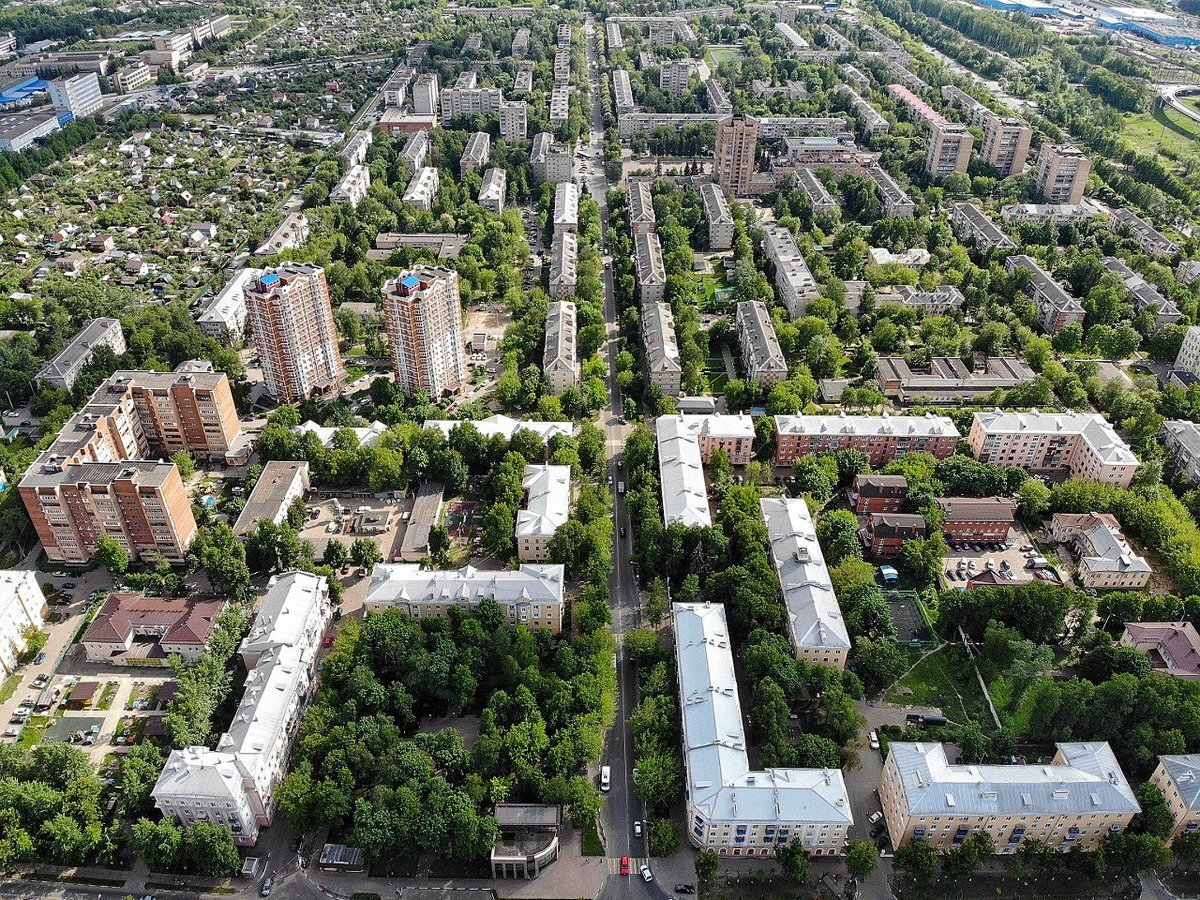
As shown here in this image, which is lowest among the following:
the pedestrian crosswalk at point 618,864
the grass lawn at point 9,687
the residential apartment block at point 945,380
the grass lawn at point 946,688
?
the grass lawn at point 946,688

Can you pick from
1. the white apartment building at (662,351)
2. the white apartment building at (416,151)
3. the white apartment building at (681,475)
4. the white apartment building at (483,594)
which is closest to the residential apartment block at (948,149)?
the white apartment building at (662,351)

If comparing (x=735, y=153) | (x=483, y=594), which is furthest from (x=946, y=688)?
(x=735, y=153)

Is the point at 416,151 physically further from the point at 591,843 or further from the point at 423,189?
the point at 591,843

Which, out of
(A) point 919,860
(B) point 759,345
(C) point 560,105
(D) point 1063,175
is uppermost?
(C) point 560,105

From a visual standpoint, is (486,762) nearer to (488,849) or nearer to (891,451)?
(488,849)

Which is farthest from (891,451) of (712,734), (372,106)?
(372,106)

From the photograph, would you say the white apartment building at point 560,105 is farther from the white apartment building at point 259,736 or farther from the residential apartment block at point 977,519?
the white apartment building at point 259,736
